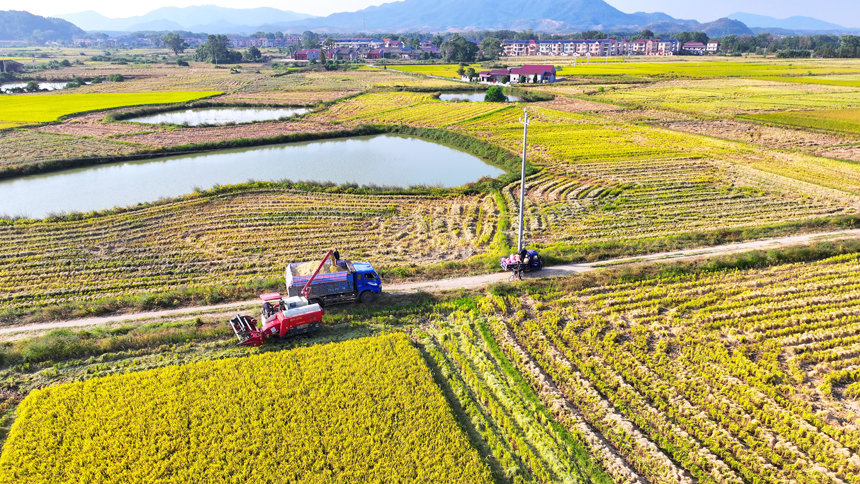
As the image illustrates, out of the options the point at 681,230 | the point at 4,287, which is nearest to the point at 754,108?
the point at 681,230

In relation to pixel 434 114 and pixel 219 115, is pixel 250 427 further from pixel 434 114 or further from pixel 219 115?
pixel 219 115

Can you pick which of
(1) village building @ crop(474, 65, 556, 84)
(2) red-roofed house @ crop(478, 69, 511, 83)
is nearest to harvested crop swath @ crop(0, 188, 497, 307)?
(1) village building @ crop(474, 65, 556, 84)

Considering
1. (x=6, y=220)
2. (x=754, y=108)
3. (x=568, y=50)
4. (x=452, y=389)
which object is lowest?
(x=452, y=389)

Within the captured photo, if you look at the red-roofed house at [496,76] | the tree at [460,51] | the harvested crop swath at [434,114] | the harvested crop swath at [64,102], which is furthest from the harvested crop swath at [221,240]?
the tree at [460,51]

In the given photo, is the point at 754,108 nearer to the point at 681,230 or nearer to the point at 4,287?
the point at 681,230

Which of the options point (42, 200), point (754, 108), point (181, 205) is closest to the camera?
point (181, 205)

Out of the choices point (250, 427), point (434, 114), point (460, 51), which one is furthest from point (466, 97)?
point (250, 427)

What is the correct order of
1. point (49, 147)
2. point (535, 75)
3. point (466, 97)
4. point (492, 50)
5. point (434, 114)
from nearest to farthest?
point (49, 147) → point (434, 114) → point (466, 97) → point (535, 75) → point (492, 50)
